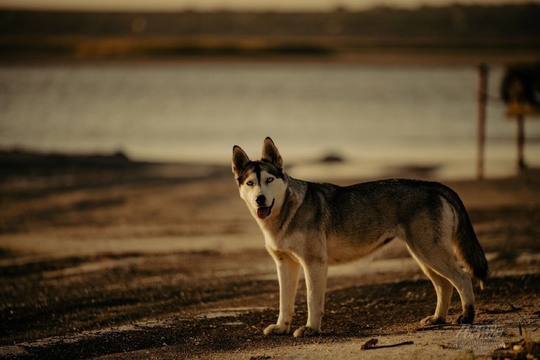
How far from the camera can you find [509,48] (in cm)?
8312

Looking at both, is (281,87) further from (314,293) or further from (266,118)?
(314,293)

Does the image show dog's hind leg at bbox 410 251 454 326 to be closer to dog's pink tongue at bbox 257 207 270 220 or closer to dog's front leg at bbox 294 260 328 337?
dog's front leg at bbox 294 260 328 337

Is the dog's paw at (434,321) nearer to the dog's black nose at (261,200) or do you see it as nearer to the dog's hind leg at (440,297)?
the dog's hind leg at (440,297)

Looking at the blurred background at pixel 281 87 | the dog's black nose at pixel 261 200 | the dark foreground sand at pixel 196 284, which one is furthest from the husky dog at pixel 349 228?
the blurred background at pixel 281 87

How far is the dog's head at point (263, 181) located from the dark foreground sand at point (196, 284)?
134 centimetres

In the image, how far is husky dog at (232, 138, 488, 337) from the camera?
8.80 m

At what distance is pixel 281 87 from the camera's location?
6144 cm

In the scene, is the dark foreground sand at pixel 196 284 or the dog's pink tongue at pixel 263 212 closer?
the dark foreground sand at pixel 196 284

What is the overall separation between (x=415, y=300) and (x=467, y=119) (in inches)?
1101

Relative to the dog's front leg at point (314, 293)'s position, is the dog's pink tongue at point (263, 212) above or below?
above

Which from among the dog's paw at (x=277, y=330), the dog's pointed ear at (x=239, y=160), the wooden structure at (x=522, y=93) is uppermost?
the wooden structure at (x=522, y=93)

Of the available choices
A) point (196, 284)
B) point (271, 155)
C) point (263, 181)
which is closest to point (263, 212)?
point (263, 181)

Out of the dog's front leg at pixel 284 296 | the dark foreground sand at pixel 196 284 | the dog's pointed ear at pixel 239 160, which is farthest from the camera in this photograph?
the dog's pointed ear at pixel 239 160

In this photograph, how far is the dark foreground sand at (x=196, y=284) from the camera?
8.67m
